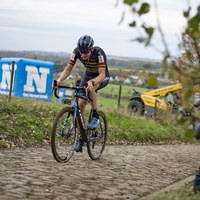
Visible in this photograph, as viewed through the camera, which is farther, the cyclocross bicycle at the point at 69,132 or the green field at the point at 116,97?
the green field at the point at 116,97

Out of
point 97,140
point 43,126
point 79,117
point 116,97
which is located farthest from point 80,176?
point 116,97

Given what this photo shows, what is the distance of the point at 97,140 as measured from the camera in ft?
22.2

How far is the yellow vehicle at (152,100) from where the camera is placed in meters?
19.8

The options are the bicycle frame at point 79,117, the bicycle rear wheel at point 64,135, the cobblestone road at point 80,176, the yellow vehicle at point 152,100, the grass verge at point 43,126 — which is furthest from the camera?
the yellow vehicle at point 152,100

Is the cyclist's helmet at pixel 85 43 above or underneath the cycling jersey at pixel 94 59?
above

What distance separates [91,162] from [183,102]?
13.7 feet

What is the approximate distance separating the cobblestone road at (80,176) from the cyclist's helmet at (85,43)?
2.13 m

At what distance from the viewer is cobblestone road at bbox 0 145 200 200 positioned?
406cm

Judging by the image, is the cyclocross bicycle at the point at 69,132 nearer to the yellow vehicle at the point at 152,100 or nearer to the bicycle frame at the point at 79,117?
the bicycle frame at the point at 79,117

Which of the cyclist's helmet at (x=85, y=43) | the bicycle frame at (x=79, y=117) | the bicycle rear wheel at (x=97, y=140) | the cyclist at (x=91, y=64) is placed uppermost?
the cyclist's helmet at (x=85, y=43)

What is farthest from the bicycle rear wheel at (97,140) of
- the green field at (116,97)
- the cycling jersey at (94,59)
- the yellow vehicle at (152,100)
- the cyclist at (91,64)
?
the yellow vehicle at (152,100)

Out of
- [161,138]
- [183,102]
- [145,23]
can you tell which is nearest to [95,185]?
[183,102]

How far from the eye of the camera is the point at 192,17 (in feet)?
7.29

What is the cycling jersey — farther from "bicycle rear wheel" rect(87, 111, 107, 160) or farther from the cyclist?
"bicycle rear wheel" rect(87, 111, 107, 160)
